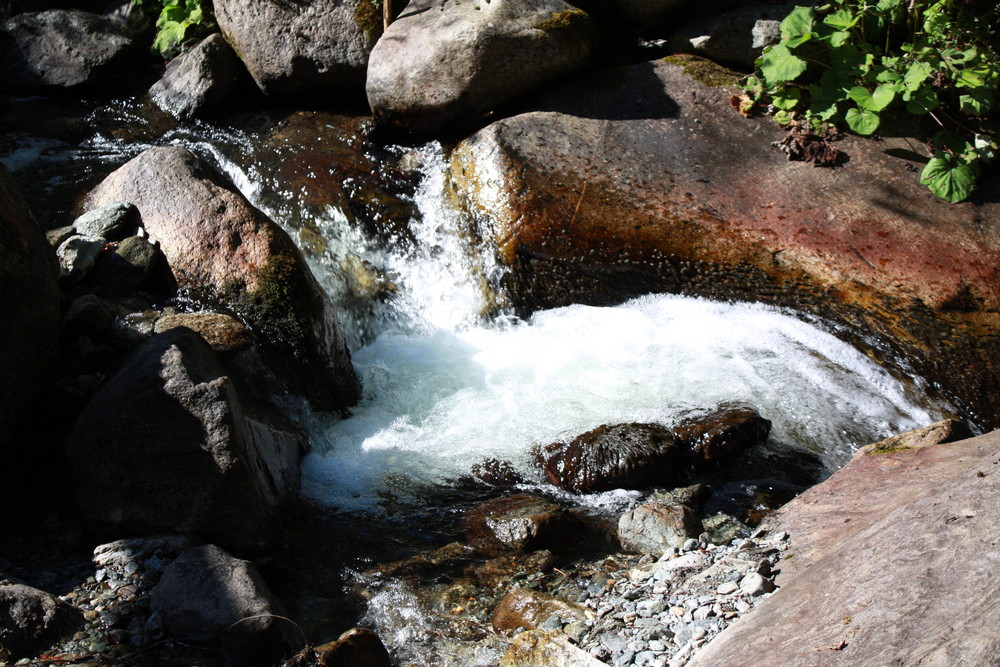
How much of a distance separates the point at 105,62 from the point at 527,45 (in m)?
5.46

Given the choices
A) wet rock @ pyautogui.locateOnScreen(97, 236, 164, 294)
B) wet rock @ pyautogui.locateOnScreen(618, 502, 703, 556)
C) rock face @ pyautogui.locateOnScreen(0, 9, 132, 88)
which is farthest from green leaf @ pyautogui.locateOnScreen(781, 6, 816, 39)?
rock face @ pyautogui.locateOnScreen(0, 9, 132, 88)

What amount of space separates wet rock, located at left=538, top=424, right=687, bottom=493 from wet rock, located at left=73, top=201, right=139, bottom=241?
3.37m

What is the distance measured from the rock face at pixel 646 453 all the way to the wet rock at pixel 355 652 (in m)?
1.85

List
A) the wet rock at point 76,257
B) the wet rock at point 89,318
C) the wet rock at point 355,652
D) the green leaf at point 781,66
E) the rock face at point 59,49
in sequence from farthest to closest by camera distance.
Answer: the rock face at point 59,49 < the green leaf at point 781,66 < the wet rock at point 76,257 < the wet rock at point 89,318 < the wet rock at point 355,652

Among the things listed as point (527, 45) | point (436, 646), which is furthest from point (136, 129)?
point (436, 646)

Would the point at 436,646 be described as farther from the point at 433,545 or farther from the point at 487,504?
the point at 487,504

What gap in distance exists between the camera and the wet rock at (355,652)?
3.14m

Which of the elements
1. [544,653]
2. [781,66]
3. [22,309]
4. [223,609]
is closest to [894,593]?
[544,653]

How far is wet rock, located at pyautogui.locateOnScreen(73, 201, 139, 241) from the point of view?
5.72 m

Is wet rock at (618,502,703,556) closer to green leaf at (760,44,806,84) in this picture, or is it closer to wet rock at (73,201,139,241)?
wet rock at (73,201,139,241)

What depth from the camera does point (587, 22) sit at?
8227mm

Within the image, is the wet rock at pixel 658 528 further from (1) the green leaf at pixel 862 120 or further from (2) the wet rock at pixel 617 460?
(1) the green leaf at pixel 862 120

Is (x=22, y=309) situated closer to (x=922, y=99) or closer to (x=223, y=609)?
(x=223, y=609)

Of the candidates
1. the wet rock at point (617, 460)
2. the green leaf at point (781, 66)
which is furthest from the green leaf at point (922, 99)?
the wet rock at point (617, 460)
